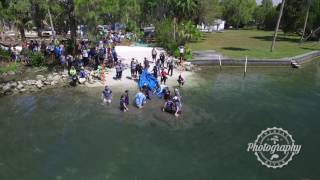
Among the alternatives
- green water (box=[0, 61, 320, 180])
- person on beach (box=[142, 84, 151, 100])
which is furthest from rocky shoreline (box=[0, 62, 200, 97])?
person on beach (box=[142, 84, 151, 100])

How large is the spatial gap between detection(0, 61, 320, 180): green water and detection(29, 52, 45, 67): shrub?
27.2 ft

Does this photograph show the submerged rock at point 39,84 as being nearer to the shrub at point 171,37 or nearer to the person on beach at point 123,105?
the person on beach at point 123,105

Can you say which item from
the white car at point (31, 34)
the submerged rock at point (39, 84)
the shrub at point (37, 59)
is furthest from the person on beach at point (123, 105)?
the white car at point (31, 34)

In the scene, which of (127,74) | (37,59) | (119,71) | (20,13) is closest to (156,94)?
(119,71)

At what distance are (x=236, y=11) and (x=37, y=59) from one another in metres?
85.7

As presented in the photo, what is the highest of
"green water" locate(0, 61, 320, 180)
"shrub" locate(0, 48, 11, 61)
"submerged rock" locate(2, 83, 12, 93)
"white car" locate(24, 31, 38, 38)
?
"shrub" locate(0, 48, 11, 61)

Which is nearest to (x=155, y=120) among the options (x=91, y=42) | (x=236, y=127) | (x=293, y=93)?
(x=236, y=127)

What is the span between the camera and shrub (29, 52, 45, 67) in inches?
1497

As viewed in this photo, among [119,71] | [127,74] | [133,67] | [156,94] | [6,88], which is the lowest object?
[156,94]

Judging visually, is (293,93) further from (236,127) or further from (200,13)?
(200,13)

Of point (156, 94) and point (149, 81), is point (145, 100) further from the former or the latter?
point (149, 81)

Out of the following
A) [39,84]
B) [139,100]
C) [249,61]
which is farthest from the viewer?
[249,61]

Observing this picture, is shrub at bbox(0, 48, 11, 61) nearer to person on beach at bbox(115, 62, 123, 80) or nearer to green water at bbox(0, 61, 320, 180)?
green water at bbox(0, 61, 320, 180)

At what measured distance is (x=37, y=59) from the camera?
1499 inches
